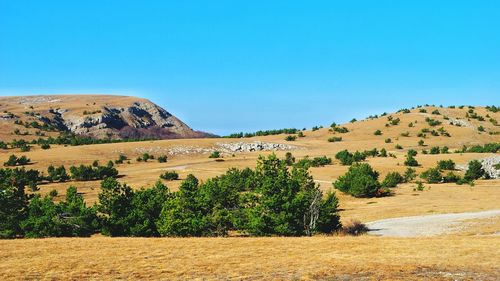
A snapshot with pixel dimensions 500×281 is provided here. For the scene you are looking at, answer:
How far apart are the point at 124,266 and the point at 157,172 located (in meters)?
50.6

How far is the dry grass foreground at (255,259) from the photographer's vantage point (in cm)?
1619

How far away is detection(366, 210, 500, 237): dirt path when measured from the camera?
29578 mm

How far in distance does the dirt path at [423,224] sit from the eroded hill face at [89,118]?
10283 centimetres

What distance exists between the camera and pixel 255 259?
19078 millimetres

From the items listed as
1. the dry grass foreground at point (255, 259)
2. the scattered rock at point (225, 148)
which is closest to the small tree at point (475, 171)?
the scattered rock at point (225, 148)

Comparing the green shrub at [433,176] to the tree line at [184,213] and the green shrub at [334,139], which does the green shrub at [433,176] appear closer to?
the tree line at [184,213]

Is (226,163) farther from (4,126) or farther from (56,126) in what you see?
(56,126)

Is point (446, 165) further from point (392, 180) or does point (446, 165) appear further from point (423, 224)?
point (423, 224)

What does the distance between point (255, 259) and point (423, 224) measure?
17527mm

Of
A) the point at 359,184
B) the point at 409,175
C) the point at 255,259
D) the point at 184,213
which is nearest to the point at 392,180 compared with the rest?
the point at 409,175

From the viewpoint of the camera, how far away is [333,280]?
15.3m

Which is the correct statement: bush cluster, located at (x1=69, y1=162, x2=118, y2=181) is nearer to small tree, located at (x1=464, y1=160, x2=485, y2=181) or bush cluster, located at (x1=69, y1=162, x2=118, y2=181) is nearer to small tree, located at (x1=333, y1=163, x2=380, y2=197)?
small tree, located at (x1=333, y1=163, x2=380, y2=197)

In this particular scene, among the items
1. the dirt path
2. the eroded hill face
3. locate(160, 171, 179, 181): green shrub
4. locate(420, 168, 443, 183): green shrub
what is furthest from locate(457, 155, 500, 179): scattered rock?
the eroded hill face

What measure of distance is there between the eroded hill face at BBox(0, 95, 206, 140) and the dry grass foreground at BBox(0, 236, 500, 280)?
340 ft
